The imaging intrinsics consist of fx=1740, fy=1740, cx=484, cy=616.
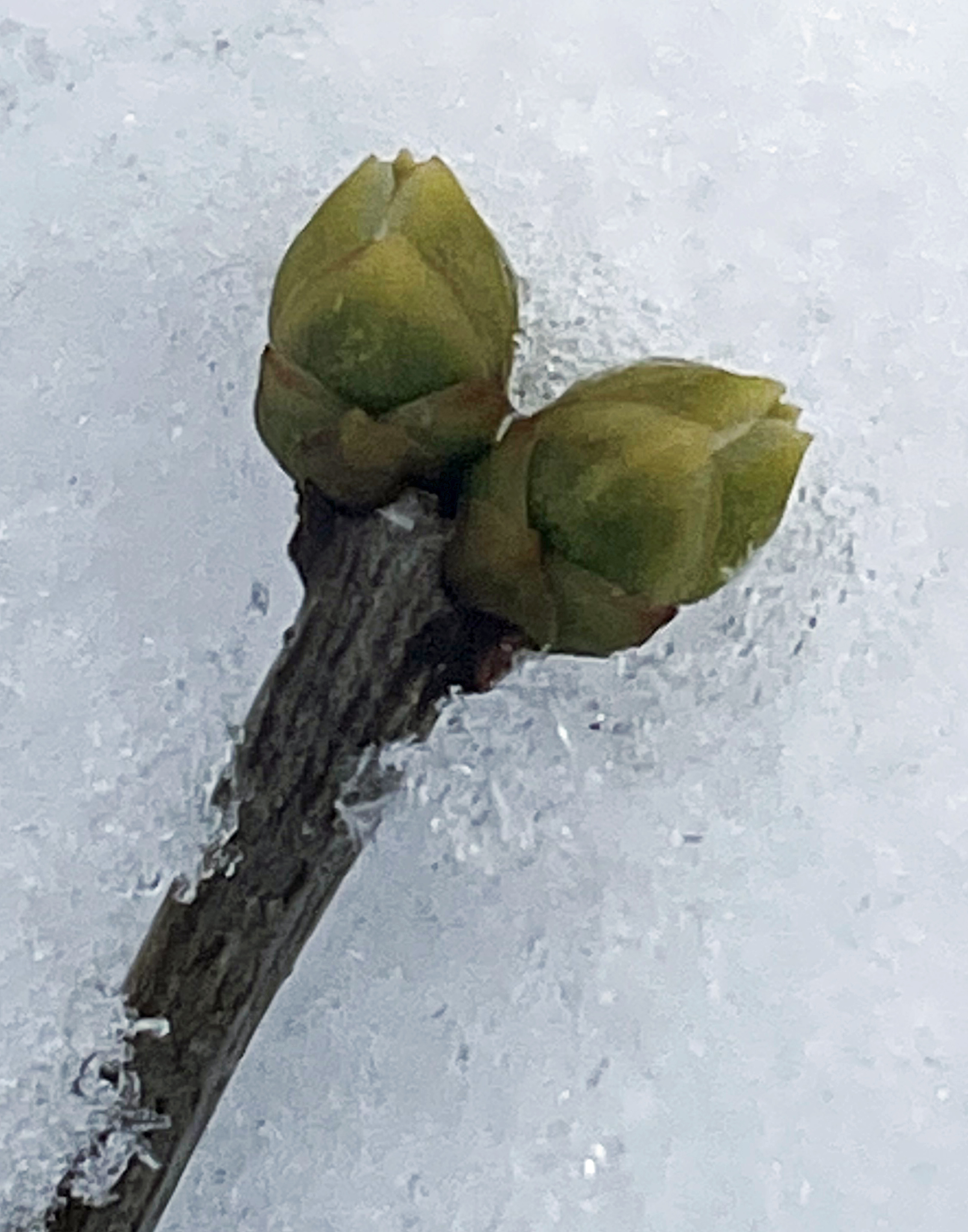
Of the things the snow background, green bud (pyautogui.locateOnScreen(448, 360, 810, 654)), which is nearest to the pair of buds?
green bud (pyautogui.locateOnScreen(448, 360, 810, 654))

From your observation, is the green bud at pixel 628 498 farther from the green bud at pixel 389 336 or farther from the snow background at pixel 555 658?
the snow background at pixel 555 658

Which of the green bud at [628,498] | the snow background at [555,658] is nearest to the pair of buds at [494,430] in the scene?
the green bud at [628,498]

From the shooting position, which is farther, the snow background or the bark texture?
the snow background

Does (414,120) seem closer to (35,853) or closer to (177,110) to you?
(177,110)

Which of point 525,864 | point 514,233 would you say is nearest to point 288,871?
point 525,864

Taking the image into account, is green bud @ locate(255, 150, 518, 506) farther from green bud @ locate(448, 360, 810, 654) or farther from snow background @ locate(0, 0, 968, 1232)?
snow background @ locate(0, 0, 968, 1232)

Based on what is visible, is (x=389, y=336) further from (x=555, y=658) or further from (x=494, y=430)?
(x=555, y=658)

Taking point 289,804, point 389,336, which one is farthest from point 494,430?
point 289,804

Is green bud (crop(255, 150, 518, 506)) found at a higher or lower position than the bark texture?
higher
